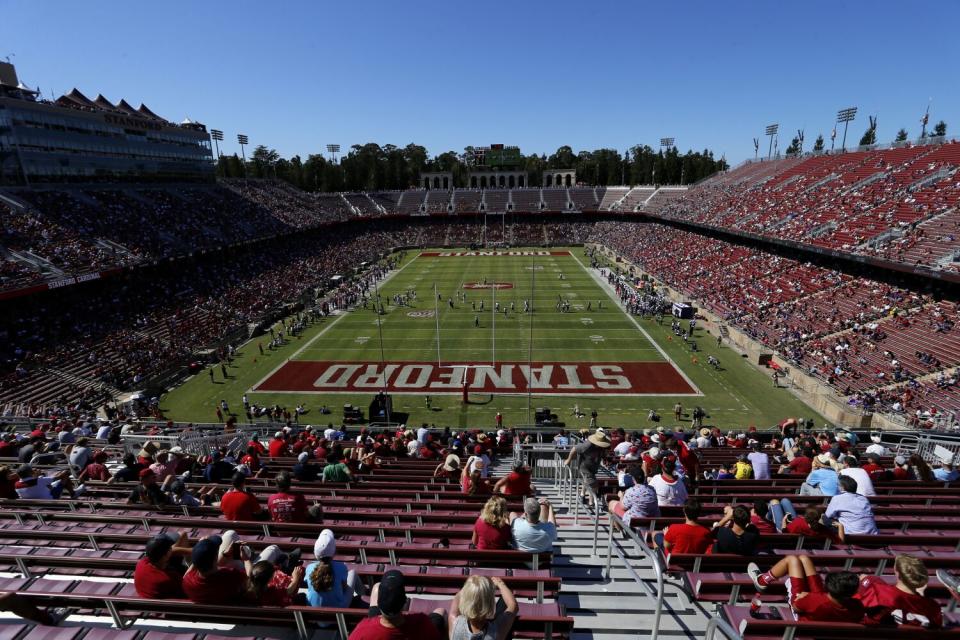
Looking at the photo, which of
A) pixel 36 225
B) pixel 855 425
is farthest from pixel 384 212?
pixel 855 425

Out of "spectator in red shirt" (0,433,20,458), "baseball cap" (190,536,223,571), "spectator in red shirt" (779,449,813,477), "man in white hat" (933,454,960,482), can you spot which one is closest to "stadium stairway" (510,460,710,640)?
"baseball cap" (190,536,223,571)

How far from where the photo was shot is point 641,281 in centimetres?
5369

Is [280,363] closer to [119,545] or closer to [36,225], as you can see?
[36,225]

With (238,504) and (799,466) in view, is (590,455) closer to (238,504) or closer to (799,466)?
→ (238,504)

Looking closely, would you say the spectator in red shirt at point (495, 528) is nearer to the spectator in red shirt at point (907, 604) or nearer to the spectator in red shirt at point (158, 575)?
the spectator in red shirt at point (158, 575)

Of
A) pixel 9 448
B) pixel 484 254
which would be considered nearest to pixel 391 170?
pixel 484 254

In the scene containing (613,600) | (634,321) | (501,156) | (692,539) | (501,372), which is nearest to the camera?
→ (692,539)

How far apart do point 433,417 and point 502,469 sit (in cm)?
1256

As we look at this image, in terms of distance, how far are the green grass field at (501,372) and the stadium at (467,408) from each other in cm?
31

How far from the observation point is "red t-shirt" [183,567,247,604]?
4.48 m

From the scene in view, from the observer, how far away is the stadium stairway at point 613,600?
17.6 ft

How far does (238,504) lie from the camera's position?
7246mm

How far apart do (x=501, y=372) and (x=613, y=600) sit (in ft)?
83.1

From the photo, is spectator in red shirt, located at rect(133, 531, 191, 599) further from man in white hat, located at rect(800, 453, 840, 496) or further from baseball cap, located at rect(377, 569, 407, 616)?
man in white hat, located at rect(800, 453, 840, 496)
